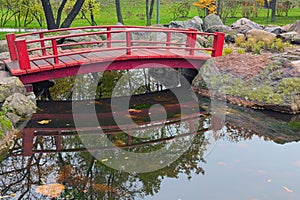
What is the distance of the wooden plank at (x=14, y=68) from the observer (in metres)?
7.97

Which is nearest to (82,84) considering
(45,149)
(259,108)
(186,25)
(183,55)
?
(183,55)

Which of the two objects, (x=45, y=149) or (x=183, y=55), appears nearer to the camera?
(x=45, y=149)

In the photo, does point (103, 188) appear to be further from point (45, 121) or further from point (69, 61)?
point (69, 61)

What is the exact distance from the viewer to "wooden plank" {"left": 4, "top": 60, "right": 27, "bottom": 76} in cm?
797

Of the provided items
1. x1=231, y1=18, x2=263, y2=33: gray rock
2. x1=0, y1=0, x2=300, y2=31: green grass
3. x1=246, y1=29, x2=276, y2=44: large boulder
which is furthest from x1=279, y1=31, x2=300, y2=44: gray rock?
x1=0, y1=0, x2=300, y2=31: green grass

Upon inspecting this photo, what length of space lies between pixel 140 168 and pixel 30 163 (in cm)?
183

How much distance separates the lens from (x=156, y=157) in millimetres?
5988

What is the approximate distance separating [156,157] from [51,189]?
1.93 metres

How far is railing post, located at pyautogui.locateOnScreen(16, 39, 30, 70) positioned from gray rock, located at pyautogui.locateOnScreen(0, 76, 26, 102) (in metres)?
0.36

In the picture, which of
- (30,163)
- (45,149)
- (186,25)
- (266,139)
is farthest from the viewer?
(186,25)

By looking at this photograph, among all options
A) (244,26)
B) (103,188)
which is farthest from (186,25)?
(103,188)

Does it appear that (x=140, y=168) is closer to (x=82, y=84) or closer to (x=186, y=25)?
(x=82, y=84)

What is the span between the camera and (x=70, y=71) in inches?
341

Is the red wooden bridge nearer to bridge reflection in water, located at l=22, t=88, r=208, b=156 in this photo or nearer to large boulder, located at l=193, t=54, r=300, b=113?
large boulder, located at l=193, t=54, r=300, b=113
